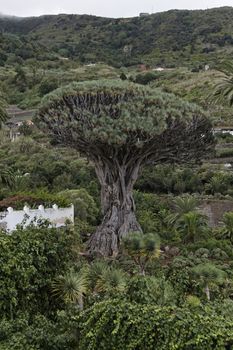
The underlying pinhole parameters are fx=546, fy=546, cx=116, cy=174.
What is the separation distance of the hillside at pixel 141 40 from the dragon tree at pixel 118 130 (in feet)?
243

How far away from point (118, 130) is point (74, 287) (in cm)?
996

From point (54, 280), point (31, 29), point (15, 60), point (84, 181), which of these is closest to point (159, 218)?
point (84, 181)

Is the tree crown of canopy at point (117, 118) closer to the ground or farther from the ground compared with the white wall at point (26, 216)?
farther from the ground

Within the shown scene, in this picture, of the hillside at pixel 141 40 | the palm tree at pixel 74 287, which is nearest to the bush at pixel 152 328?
the palm tree at pixel 74 287

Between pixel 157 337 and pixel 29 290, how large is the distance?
600 cm

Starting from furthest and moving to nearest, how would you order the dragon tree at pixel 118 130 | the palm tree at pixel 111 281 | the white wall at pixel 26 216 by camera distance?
the dragon tree at pixel 118 130 → the white wall at pixel 26 216 → the palm tree at pixel 111 281

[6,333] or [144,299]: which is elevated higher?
[144,299]

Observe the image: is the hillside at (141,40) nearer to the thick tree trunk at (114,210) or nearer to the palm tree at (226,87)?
the palm tree at (226,87)

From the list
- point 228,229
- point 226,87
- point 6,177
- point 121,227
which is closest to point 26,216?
point 121,227

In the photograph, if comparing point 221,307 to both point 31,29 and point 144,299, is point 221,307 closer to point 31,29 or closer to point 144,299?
point 144,299

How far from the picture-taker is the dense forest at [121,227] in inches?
448

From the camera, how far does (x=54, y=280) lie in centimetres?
1653

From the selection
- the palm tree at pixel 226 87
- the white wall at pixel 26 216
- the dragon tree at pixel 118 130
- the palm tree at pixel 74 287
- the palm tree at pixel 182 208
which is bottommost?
the palm tree at pixel 182 208

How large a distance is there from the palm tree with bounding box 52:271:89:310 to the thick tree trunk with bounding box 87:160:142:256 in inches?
394
